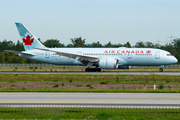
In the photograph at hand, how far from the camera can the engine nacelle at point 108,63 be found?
42.1 meters

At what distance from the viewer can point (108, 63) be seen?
138 ft

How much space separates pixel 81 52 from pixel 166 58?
47.3ft

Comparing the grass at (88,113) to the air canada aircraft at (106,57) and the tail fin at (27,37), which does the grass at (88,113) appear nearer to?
the air canada aircraft at (106,57)

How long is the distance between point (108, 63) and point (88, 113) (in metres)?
30.2

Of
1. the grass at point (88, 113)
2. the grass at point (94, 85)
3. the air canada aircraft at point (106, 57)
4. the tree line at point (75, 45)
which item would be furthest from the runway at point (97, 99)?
the tree line at point (75, 45)

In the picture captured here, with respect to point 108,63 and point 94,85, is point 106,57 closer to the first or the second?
point 108,63

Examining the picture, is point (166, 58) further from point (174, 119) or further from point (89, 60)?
point (174, 119)

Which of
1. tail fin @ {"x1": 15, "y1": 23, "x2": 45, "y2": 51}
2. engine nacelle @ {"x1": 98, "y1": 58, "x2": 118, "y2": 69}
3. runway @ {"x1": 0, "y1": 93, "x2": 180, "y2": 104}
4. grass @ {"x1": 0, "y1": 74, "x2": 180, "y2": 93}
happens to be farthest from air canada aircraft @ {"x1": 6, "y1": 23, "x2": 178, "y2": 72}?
runway @ {"x1": 0, "y1": 93, "x2": 180, "y2": 104}

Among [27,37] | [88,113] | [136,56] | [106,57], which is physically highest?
[27,37]

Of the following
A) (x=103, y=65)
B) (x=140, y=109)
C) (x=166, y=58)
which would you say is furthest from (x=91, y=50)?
(x=140, y=109)

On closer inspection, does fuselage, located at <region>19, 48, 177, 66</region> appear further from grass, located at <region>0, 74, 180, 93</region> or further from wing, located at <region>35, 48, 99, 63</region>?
grass, located at <region>0, 74, 180, 93</region>

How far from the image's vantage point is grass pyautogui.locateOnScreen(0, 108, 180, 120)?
37.5 ft

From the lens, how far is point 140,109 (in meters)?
13.1

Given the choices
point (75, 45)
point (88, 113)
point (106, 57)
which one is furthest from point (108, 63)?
point (75, 45)
